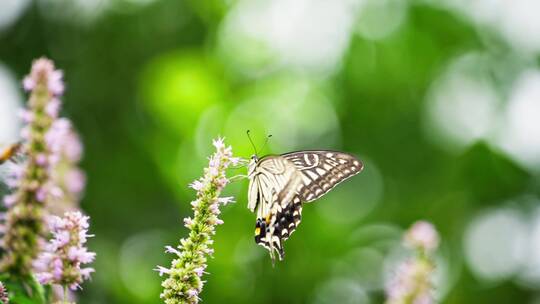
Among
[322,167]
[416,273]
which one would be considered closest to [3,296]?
[416,273]

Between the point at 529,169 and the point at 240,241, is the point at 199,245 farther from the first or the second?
the point at 529,169

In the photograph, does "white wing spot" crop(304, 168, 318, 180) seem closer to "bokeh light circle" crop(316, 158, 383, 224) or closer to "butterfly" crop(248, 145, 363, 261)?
"butterfly" crop(248, 145, 363, 261)

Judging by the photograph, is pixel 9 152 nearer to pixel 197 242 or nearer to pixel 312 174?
pixel 197 242

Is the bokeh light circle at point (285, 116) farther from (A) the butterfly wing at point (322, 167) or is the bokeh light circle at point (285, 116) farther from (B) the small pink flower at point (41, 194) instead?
(B) the small pink flower at point (41, 194)

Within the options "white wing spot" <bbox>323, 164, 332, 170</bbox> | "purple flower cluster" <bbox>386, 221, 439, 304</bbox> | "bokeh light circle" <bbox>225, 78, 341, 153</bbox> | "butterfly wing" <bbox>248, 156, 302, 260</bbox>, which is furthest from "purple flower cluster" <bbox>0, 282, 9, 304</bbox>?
"bokeh light circle" <bbox>225, 78, 341, 153</bbox>

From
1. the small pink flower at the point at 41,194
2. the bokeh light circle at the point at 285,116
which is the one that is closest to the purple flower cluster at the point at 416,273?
the small pink flower at the point at 41,194

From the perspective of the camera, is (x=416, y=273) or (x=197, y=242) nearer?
(x=197, y=242)
